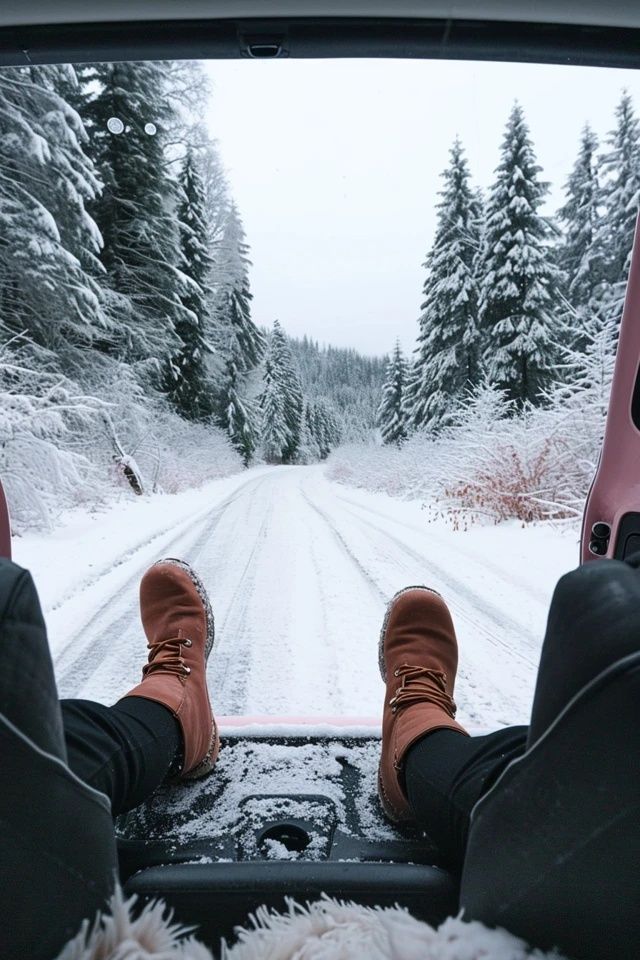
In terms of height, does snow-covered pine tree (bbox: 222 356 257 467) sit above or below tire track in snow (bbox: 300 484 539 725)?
above

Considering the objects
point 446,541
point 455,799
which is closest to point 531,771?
→ point 455,799

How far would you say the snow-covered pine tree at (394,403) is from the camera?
150 inches

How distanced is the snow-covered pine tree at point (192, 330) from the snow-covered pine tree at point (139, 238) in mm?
111

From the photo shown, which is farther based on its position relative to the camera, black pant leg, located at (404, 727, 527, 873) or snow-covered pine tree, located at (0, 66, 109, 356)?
snow-covered pine tree, located at (0, 66, 109, 356)

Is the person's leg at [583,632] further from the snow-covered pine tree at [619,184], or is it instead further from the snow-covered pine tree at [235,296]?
the snow-covered pine tree at [235,296]

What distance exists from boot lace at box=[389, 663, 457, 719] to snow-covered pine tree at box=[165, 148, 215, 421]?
2668mm

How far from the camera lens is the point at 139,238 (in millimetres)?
4699

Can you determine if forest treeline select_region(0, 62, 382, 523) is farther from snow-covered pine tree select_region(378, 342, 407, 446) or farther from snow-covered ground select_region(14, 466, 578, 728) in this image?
snow-covered ground select_region(14, 466, 578, 728)

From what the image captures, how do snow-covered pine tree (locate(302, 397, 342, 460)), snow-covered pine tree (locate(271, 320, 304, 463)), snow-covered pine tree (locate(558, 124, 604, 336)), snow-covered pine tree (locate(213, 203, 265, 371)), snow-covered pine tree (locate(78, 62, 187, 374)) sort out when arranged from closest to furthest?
snow-covered pine tree (locate(558, 124, 604, 336)) → snow-covered pine tree (locate(213, 203, 265, 371)) → snow-covered pine tree (locate(271, 320, 304, 463)) → snow-covered pine tree (locate(78, 62, 187, 374)) → snow-covered pine tree (locate(302, 397, 342, 460))

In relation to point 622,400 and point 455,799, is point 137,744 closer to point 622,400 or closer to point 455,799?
point 455,799

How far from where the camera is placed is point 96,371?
482cm

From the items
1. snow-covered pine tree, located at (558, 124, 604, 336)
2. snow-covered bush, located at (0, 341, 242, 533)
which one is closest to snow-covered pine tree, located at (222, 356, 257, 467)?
snow-covered bush, located at (0, 341, 242, 533)

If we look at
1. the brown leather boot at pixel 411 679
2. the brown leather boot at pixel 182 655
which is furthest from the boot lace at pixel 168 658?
the brown leather boot at pixel 411 679

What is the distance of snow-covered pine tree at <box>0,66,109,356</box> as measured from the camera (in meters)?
3.03
